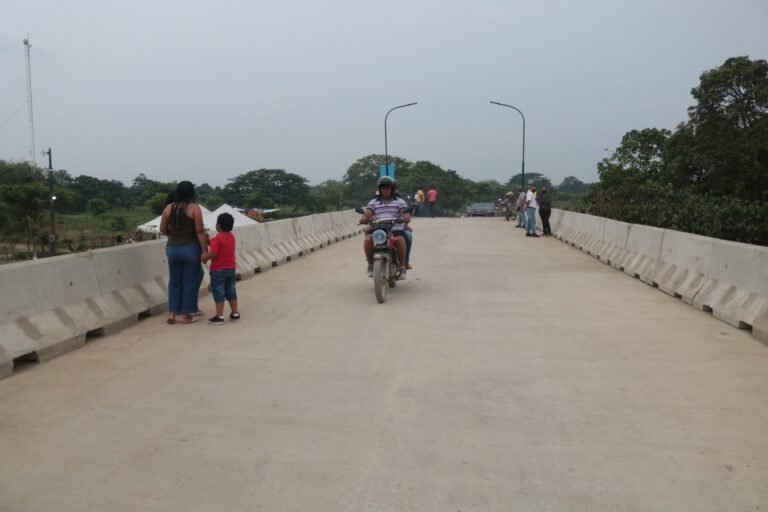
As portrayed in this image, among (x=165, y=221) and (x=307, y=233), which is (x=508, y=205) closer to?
(x=307, y=233)

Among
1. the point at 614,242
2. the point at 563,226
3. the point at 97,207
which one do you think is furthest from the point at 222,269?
the point at 97,207

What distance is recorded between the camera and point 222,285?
812 centimetres

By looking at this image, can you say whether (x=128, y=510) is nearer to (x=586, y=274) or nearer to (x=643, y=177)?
(x=586, y=274)

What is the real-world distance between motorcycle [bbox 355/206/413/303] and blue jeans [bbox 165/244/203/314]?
2.39 meters

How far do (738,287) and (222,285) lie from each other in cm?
616

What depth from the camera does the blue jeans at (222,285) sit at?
802 centimetres

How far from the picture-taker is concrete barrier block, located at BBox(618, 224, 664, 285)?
1096 centimetres

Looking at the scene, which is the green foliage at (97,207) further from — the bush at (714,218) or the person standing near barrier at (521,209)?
the bush at (714,218)

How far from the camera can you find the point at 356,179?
11031 cm

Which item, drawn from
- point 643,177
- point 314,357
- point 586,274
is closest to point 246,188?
point 643,177

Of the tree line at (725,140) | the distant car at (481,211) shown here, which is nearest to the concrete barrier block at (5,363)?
the tree line at (725,140)

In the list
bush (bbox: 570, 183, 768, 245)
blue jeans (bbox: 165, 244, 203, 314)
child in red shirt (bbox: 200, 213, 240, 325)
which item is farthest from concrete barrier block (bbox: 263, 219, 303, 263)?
bush (bbox: 570, 183, 768, 245)

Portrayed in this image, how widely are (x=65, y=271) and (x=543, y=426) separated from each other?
5.24 m

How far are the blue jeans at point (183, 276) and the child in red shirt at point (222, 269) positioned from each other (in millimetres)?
163
